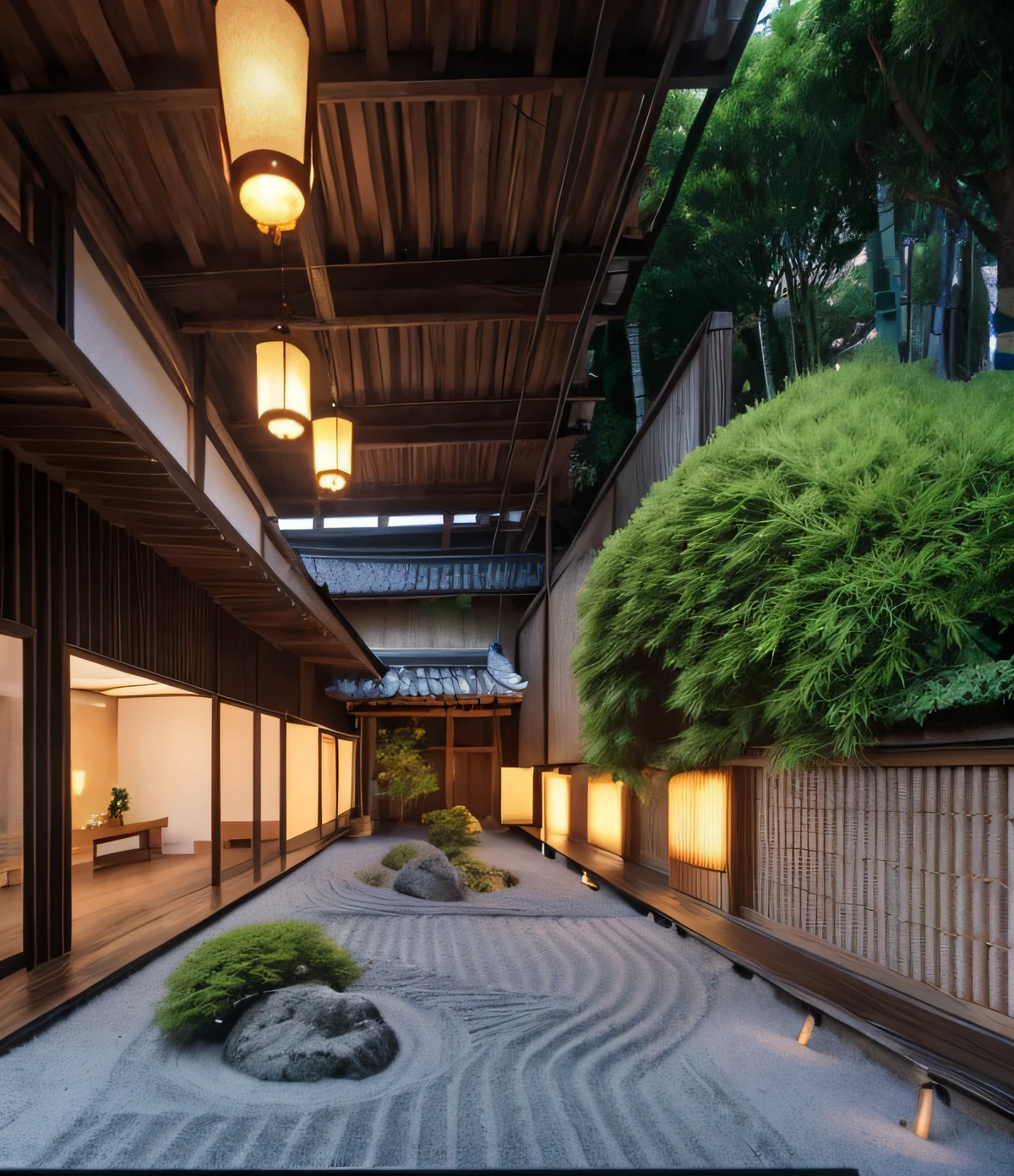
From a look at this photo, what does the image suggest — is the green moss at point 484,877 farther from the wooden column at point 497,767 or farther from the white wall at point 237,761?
the wooden column at point 497,767

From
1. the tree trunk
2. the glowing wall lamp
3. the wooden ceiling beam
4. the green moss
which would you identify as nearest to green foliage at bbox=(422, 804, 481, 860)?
the green moss

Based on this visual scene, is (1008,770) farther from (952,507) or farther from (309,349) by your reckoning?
(309,349)

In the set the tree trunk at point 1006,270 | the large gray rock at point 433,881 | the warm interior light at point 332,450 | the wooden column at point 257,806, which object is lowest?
the large gray rock at point 433,881

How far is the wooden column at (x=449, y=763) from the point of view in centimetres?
1529

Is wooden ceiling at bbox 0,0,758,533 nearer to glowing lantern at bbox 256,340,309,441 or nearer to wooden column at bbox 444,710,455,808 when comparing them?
→ glowing lantern at bbox 256,340,309,441

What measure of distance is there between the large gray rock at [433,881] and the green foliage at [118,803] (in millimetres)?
4326

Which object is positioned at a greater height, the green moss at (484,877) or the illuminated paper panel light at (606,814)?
the illuminated paper panel light at (606,814)

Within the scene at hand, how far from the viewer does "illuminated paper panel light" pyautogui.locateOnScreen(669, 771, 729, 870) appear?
Answer: 19.4 feet

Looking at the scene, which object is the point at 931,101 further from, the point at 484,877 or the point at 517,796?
the point at 517,796

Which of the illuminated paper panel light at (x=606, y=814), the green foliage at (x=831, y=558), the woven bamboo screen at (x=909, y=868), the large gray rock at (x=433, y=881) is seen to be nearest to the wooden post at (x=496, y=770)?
the illuminated paper panel light at (x=606, y=814)

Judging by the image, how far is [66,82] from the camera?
309 centimetres

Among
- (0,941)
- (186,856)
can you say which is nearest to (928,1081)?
(0,941)

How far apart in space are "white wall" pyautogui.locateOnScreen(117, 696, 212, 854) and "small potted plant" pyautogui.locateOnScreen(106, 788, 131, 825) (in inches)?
17.7

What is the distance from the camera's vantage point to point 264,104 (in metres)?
2.28
